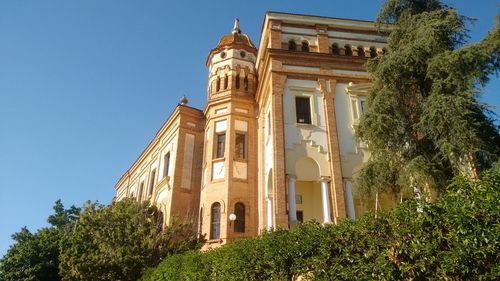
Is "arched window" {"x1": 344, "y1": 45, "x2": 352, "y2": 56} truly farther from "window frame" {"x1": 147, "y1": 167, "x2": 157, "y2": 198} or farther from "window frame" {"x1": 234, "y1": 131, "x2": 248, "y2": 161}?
"window frame" {"x1": 147, "y1": 167, "x2": 157, "y2": 198}

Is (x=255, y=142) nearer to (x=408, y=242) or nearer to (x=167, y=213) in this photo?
(x=167, y=213)

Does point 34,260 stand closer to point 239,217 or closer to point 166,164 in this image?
point 166,164

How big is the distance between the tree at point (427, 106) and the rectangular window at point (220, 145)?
30.3 ft

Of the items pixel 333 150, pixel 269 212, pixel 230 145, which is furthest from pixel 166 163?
pixel 333 150

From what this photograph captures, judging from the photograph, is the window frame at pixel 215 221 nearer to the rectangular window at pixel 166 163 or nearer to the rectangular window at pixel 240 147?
the rectangular window at pixel 240 147

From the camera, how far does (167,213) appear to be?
22.1 meters

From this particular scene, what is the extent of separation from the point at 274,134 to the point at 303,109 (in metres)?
2.34

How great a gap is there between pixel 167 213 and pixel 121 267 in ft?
25.5

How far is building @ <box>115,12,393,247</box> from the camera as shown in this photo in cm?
1680

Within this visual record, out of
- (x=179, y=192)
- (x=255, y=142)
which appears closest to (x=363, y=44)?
(x=255, y=142)

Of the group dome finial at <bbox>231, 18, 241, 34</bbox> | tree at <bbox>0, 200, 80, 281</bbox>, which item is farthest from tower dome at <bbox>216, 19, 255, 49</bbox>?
tree at <bbox>0, 200, 80, 281</bbox>

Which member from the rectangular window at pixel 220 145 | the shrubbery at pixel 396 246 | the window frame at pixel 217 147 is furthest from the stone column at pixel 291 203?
the rectangular window at pixel 220 145

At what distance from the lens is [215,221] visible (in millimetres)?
19812

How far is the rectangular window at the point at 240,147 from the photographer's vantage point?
70.0 feet
